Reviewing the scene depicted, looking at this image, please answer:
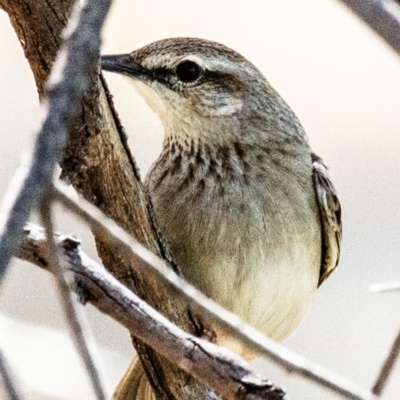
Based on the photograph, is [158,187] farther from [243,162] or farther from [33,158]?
[33,158]

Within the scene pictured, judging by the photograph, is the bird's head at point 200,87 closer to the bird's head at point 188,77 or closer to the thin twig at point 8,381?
the bird's head at point 188,77

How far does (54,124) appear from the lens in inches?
46.0

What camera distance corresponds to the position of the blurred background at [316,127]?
6.45m

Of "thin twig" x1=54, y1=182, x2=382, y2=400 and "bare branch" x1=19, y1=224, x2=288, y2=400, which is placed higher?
"bare branch" x1=19, y1=224, x2=288, y2=400

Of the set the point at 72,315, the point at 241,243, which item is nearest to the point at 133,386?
the point at 241,243

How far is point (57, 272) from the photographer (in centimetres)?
131

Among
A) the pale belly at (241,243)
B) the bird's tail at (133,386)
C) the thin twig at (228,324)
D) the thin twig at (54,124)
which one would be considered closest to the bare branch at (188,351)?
the thin twig at (228,324)

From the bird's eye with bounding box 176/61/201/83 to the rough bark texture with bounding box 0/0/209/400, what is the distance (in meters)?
0.99

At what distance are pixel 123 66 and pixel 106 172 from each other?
1.04 metres

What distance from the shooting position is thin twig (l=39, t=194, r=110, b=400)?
4.09ft

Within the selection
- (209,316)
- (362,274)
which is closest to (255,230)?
(209,316)

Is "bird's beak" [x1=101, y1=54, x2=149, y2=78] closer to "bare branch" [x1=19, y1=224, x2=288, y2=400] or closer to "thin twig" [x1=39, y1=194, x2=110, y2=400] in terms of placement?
"bare branch" [x1=19, y1=224, x2=288, y2=400]

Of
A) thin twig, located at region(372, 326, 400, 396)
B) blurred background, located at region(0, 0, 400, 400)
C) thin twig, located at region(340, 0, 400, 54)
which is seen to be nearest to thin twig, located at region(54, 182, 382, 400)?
thin twig, located at region(372, 326, 400, 396)

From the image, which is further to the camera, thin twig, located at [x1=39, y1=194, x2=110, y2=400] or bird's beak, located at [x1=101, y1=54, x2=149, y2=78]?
bird's beak, located at [x1=101, y1=54, x2=149, y2=78]
